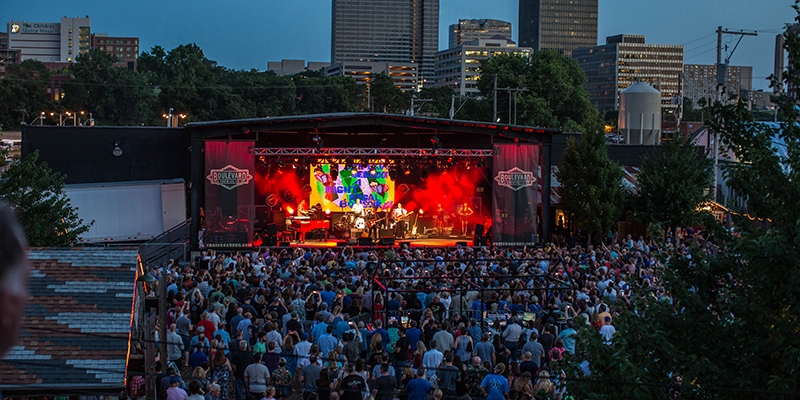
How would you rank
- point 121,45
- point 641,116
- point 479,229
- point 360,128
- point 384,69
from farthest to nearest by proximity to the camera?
point 121,45, point 384,69, point 641,116, point 360,128, point 479,229

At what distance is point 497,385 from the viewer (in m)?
7.52

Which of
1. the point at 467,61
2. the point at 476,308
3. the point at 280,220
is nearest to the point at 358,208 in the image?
the point at 280,220

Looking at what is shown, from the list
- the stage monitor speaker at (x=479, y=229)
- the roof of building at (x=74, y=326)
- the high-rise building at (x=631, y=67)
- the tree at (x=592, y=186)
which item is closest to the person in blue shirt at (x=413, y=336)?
the roof of building at (x=74, y=326)

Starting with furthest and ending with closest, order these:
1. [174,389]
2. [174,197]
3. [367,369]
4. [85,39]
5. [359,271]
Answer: [85,39]
[174,197]
[359,271]
[367,369]
[174,389]

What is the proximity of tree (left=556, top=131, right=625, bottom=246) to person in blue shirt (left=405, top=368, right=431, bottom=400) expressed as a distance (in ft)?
54.8

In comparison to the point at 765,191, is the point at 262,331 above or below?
below

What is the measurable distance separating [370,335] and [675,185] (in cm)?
1632

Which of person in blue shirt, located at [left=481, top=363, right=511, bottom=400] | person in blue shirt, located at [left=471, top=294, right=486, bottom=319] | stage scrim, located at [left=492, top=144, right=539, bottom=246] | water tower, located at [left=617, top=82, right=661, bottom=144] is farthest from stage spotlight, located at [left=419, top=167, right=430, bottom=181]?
person in blue shirt, located at [left=481, top=363, right=511, bottom=400]

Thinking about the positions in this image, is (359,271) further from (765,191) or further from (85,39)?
(85,39)

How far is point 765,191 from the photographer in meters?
5.28

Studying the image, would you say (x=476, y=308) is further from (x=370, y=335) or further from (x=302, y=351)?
(x=302, y=351)

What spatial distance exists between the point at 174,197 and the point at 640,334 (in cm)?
2056

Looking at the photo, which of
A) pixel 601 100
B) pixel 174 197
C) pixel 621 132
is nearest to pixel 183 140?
pixel 174 197

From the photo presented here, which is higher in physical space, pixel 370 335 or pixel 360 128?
pixel 360 128
